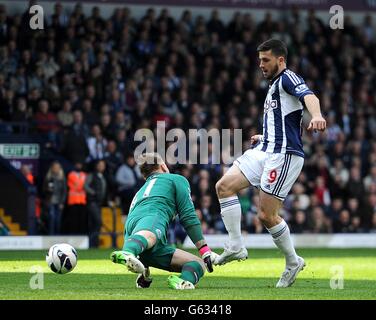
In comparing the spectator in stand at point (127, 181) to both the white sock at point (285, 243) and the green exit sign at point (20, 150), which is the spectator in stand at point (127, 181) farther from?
the white sock at point (285, 243)

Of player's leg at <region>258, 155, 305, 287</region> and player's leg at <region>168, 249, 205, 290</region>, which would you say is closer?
player's leg at <region>168, 249, 205, 290</region>

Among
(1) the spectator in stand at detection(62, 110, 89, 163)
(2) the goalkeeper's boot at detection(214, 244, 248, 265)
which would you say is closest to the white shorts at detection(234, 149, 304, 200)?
(2) the goalkeeper's boot at detection(214, 244, 248, 265)

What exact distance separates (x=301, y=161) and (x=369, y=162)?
48.4 feet

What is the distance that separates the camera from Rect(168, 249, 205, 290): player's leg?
9.59 m

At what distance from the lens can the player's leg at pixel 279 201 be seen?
10352 mm

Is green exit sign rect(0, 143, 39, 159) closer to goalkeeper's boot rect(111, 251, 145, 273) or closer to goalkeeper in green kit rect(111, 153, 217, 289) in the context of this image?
goalkeeper in green kit rect(111, 153, 217, 289)

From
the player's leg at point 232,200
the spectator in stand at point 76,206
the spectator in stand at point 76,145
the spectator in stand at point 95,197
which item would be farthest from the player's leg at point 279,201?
the spectator in stand at point 76,145

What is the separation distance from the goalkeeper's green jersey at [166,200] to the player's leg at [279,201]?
0.81 m

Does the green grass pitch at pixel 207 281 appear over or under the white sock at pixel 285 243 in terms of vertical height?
under

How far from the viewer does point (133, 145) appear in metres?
21.9

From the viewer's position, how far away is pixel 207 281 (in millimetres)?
11125

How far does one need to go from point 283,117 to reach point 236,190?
0.93m

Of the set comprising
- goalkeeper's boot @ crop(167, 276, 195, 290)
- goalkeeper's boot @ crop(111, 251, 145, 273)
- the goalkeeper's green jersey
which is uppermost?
the goalkeeper's green jersey
